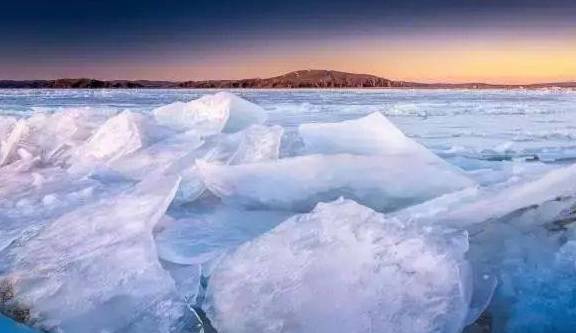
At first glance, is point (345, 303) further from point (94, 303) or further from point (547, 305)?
point (94, 303)

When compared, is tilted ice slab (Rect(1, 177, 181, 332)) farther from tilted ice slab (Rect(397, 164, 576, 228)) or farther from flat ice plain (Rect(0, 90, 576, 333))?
tilted ice slab (Rect(397, 164, 576, 228))

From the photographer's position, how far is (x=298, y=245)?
6.85 feet

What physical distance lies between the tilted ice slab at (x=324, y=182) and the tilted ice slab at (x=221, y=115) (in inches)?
84.2

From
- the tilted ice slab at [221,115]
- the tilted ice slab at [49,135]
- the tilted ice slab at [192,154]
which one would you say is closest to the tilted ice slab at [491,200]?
the tilted ice slab at [192,154]

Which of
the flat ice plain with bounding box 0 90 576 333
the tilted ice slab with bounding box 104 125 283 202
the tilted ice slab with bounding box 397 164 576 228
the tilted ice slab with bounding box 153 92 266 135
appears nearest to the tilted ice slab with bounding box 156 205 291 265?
the flat ice plain with bounding box 0 90 576 333

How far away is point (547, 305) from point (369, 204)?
1179 mm

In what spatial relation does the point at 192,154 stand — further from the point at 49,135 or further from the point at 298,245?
the point at 49,135

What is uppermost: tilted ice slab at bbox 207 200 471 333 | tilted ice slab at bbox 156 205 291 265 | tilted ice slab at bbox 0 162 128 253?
tilted ice slab at bbox 207 200 471 333

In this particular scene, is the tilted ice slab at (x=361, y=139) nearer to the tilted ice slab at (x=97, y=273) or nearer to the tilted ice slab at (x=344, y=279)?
the tilted ice slab at (x=97, y=273)

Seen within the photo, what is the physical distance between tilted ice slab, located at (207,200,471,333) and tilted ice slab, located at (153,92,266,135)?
10.5ft

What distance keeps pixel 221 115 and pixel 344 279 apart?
369 cm

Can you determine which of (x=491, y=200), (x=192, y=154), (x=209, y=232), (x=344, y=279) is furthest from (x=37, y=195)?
(x=491, y=200)

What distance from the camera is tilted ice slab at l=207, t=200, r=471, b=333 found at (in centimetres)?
181

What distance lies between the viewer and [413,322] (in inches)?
69.9
